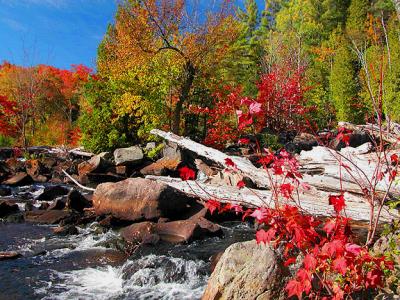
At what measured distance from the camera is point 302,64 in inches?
1070

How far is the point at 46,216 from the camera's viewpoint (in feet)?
30.9

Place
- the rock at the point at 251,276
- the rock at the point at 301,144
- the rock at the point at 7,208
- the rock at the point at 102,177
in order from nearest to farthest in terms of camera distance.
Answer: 1. the rock at the point at 251,276
2. the rock at the point at 7,208
3. the rock at the point at 102,177
4. the rock at the point at 301,144

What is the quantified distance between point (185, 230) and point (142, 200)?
56.8 inches

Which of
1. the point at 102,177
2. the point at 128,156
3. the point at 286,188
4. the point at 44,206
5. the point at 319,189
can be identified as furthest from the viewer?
the point at 128,156

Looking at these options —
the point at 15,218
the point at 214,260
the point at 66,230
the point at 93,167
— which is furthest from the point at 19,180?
the point at 214,260

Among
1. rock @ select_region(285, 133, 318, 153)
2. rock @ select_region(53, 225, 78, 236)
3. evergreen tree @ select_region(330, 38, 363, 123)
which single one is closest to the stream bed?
rock @ select_region(53, 225, 78, 236)

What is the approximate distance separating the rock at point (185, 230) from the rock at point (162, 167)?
220 inches

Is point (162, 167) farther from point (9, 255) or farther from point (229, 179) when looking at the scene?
point (9, 255)

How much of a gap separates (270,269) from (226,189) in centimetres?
413

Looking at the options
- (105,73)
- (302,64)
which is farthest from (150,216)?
(302,64)

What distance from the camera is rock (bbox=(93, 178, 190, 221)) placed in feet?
28.2

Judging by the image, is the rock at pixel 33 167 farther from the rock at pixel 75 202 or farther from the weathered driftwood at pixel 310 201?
the weathered driftwood at pixel 310 201

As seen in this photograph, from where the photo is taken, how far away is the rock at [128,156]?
1546 cm

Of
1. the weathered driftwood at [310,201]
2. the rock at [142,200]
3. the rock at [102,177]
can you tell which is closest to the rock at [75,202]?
the rock at [142,200]
